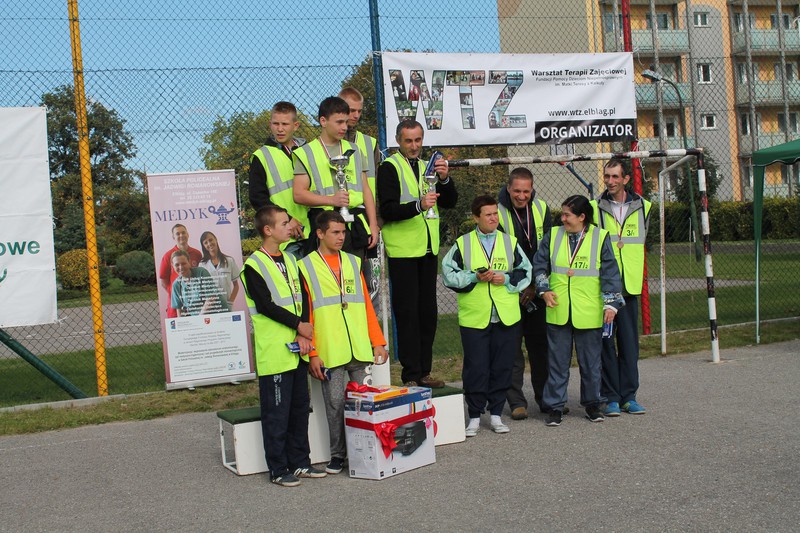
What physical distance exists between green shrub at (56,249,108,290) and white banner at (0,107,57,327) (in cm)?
453

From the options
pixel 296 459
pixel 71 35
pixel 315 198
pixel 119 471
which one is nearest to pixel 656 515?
pixel 296 459

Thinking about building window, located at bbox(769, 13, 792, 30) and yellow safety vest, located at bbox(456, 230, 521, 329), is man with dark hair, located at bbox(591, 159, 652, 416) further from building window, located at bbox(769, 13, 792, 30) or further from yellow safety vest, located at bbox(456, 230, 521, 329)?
building window, located at bbox(769, 13, 792, 30)

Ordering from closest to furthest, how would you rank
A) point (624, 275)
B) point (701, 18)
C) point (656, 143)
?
point (624, 275) → point (656, 143) → point (701, 18)

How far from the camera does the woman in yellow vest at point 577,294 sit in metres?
6.84

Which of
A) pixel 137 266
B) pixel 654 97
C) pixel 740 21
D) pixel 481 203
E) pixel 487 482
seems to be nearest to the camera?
pixel 487 482

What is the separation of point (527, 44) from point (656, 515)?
24.3ft

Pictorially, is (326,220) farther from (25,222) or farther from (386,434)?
(25,222)

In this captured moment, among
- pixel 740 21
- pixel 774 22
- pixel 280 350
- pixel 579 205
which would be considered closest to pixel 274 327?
pixel 280 350

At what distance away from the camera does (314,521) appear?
4773 millimetres

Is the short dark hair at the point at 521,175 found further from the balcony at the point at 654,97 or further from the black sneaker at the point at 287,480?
the balcony at the point at 654,97

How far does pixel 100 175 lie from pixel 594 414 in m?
6.09

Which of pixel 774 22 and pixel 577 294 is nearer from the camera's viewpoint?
pixel 577 294

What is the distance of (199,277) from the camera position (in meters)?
8.98

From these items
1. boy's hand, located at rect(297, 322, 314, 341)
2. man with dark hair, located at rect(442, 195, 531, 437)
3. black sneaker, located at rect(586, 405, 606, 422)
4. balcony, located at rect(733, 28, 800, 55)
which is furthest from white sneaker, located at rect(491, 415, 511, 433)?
balcony, located at rect(733, 28, 800, 55)
